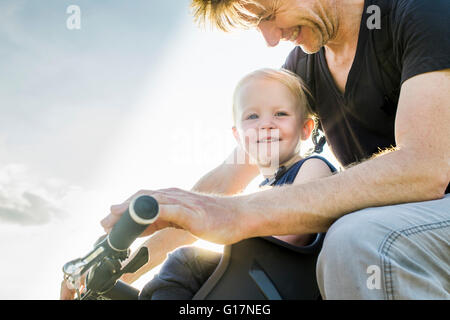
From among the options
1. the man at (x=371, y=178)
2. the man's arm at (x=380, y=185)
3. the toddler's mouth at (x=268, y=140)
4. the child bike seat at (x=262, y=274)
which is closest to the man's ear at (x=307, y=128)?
the man at (x=371, y=178)

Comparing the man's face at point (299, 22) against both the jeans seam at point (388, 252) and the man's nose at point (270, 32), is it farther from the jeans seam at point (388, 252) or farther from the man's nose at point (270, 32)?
the jeans seam at point (388, 252)

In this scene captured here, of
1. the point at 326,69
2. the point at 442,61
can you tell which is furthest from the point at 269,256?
the point at 326,69

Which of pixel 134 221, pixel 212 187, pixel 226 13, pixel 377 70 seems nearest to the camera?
pixel 134 221

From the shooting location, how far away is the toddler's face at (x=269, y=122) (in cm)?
230

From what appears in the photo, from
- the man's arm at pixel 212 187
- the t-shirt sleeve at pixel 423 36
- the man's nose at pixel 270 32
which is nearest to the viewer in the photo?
the t-shirt sleeve at pixel 423 36

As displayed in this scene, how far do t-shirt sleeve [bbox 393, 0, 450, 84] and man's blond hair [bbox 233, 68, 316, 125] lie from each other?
26.7 inches

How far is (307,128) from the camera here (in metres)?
2.53

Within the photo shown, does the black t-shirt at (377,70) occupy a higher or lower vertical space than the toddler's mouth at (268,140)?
higher

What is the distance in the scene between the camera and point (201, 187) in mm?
2627

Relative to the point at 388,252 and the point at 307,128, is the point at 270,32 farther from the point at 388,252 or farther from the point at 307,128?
the point at 388,252

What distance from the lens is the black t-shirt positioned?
169 centimetres

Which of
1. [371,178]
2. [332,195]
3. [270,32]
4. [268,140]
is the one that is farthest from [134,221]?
[270,32]

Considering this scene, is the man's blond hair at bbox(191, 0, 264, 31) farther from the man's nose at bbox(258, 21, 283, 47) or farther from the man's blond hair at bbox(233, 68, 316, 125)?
the man's blond hair at bbox(233, 68, 316, 125)

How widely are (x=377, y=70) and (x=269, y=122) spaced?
607mm
